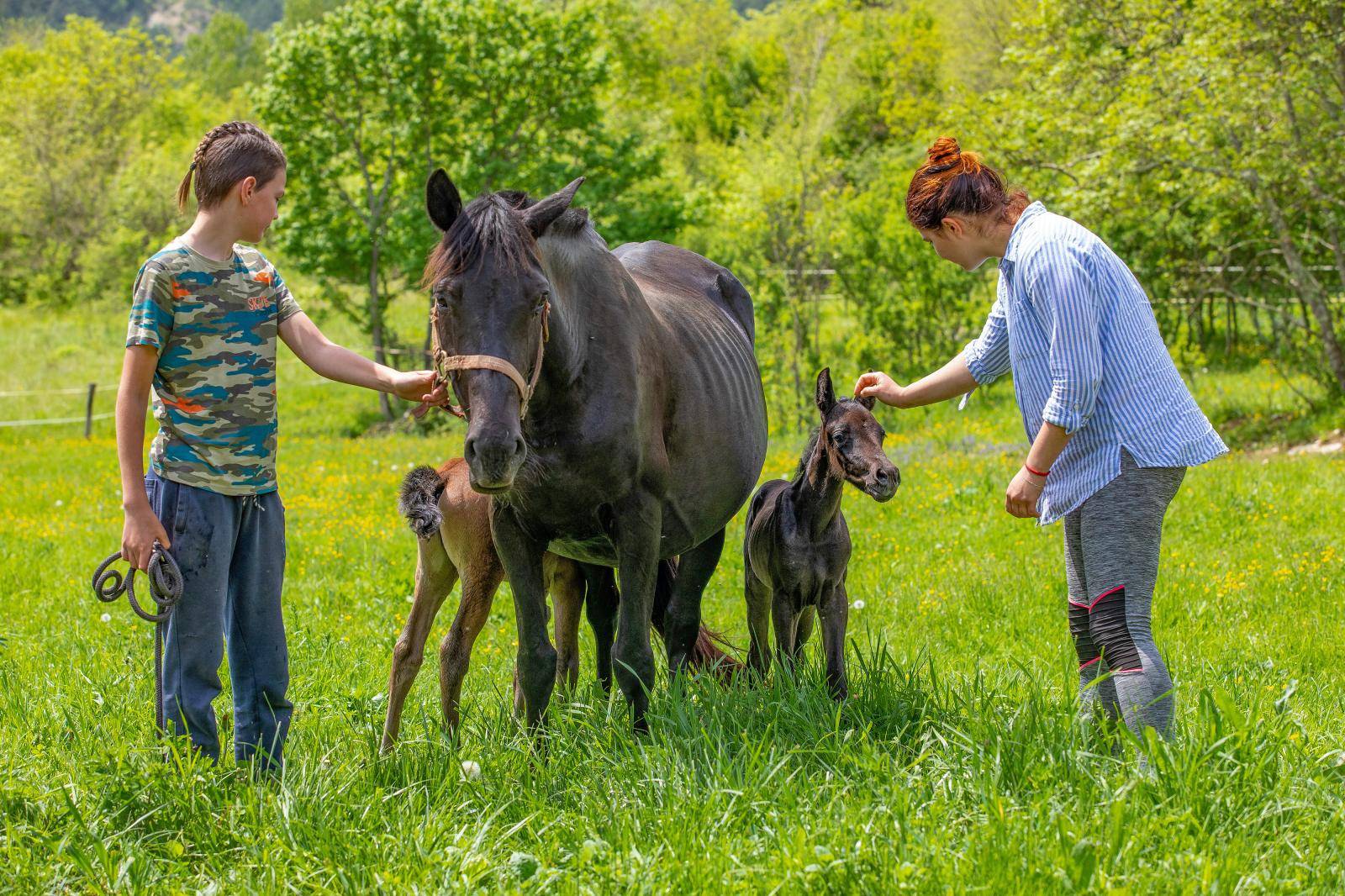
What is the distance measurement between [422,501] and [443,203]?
5.13ft

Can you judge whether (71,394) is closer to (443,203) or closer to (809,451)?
(809,451)

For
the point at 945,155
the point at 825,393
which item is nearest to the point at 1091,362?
the point at 945,155

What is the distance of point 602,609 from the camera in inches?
206

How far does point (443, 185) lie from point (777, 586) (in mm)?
2441

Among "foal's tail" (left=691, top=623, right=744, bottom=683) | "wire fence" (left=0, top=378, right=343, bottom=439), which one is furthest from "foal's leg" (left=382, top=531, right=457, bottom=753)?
"wire fence" (left=0, top=378, right=343, bottom=439)

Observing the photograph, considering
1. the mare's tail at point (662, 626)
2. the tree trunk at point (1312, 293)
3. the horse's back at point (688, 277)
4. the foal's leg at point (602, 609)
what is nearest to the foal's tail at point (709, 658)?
the mare's tail at point (662, 626)

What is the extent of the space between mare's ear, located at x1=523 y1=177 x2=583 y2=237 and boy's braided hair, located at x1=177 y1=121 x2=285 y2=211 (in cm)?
88

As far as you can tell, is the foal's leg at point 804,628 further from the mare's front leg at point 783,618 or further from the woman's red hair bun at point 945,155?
the woman's red hair bun at point 945,155

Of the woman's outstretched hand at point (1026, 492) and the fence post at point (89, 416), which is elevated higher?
the woman's outstretched hand at point (1026, 492)

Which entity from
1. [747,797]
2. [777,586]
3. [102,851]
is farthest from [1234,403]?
[102,851]

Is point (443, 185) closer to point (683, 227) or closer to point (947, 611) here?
point (947, 611)

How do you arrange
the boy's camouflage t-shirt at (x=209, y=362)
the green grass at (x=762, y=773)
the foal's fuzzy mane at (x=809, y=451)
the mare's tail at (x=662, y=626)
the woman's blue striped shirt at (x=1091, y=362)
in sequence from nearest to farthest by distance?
the green grass at (x=762, y=773)
the woman's blue striped shirt at (x=1091, y=362)
the boy's camouflage t-shirt at (x=209, y=362)
the foal's fuzzy mane at (x=809, y=451)
the mare's tail at (x=662, y=626)

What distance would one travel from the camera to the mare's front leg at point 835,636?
479 centimetres

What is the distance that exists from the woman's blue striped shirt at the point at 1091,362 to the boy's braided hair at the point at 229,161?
2573 millimetres
